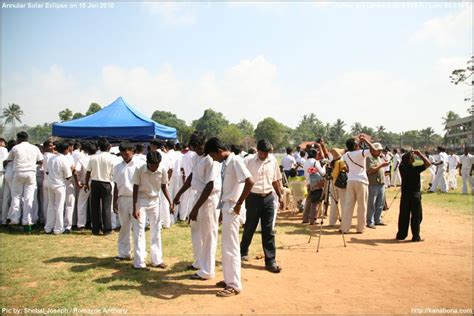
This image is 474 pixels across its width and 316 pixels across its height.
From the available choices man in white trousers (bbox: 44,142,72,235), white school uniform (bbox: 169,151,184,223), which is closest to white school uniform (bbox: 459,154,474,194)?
white school uniform (bbox: 169,151,184,223)

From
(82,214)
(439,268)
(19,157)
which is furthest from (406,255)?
(19,157)

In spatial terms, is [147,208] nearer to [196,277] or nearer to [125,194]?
[125,194]

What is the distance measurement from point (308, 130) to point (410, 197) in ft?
300

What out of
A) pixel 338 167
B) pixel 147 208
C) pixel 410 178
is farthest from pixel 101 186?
pixel 410 178

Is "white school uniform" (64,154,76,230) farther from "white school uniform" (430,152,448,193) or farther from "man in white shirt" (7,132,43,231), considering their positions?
"white school uniform" (430,152,448,193)

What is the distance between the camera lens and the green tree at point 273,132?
8181 centimetres

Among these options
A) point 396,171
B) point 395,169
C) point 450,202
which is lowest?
point 450,202

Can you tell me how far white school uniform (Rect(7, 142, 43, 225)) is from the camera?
757 cm

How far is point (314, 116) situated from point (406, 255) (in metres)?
103

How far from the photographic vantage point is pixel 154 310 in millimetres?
→ 3977

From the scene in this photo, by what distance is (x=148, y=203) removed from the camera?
17.2 ft

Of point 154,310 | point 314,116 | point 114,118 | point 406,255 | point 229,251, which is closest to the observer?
point 154,310

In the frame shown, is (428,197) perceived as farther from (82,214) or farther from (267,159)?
(82,214)

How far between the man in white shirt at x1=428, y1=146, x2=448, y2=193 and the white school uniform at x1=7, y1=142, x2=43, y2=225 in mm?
15860
